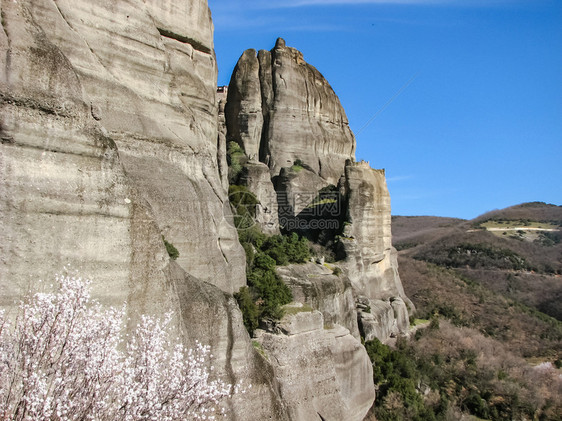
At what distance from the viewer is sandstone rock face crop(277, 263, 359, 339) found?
20.8m

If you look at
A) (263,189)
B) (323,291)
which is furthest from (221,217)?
(263,189)

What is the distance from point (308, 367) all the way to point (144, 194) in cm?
704

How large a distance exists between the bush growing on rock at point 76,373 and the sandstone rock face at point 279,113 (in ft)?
81.8

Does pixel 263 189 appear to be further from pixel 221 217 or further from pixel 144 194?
pixel 144 194

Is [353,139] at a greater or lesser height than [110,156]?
greater

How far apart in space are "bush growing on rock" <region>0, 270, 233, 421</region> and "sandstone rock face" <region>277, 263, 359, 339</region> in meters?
12.5

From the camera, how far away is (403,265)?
54594 mm

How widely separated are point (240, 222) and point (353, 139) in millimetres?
18728

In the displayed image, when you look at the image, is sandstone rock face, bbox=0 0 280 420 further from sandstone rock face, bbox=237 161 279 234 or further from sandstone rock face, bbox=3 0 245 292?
sandstone rock face, bbox=237 161 279 234

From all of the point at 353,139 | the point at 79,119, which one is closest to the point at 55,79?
the point at 79,119

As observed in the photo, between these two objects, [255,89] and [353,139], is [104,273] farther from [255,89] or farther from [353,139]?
[353,139]

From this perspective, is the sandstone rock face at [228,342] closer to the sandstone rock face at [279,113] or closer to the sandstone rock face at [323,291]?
the sandstone rock face at [323,291]

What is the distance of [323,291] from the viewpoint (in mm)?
21609

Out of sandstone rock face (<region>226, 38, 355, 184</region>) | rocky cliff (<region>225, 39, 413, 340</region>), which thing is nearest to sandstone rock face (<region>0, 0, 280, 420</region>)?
rocky cliff (<region>225, 39, 413, 340</region>)
